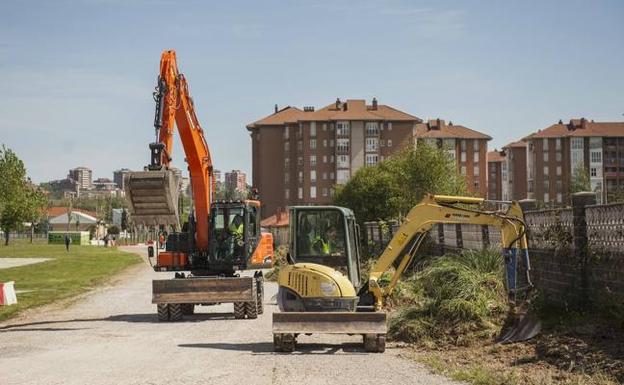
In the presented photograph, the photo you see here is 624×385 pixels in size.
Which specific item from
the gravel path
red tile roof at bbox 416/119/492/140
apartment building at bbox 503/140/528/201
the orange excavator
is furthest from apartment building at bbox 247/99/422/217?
the orange excavator

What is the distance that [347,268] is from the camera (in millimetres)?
16328

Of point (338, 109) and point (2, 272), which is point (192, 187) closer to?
point (2, 272)

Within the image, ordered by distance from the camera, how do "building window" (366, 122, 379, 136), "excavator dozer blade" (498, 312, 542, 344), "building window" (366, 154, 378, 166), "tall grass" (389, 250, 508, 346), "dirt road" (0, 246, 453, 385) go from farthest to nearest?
1. "building window" (366, 154, 378, 166)
2. "building window" (366, 122, 379, 136)
3. "tall grass" (389, 250, 508, 346)
4. "excavator dozer blade" (498, 312, 542, 344)
5. "dirt road" (0, 246, 453, 385)

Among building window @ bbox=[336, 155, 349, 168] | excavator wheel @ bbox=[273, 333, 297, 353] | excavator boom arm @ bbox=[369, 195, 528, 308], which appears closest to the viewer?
excavator boom arm @ bbox=[369, 195, 528, 308]

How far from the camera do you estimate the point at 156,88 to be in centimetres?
2191

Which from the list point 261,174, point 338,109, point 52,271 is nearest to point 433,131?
point 338,109

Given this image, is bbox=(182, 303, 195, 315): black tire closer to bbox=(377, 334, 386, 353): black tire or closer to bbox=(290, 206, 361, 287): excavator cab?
bbox=(290, 206, 361, 287): excavator cab

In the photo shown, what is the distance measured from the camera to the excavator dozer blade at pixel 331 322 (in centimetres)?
1508

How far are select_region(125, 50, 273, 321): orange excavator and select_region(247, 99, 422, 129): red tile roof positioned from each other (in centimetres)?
11950

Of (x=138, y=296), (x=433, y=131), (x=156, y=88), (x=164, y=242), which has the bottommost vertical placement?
(x=138, y=296)

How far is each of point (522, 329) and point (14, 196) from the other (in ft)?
287

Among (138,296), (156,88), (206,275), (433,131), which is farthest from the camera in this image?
(433,131)

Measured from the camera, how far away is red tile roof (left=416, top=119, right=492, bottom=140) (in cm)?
15962

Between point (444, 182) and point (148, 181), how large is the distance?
47911 mm
